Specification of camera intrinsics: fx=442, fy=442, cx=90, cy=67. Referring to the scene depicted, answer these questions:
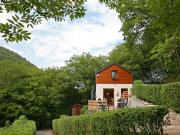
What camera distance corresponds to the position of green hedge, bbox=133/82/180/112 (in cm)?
1969

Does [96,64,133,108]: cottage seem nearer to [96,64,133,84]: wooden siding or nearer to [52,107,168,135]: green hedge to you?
[96,64,133,84]: wooden siding

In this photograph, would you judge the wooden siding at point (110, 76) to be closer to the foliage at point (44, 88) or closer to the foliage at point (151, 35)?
the foliage at point (151, 35)

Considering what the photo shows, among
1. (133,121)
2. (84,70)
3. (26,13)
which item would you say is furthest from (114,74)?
(26,13)

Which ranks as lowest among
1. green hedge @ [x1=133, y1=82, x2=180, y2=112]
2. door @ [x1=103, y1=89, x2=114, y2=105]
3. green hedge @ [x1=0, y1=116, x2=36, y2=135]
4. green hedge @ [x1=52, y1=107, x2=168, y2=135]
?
green hedge @ [x1=0, y1=116, x2=36, y2=135]

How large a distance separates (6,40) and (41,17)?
1.69 ft

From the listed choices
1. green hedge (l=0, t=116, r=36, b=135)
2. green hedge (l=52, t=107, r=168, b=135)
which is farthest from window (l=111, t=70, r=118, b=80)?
green hedge (l=52, t=107, r=168, b=135)

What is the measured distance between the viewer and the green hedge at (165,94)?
64.6 ft

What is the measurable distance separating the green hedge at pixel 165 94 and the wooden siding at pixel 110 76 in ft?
64.5

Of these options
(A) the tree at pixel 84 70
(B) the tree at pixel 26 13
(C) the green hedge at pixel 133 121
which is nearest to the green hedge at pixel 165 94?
(C) the green hedge at pixel 133 121

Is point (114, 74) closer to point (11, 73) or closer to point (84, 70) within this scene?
point (84, 70)

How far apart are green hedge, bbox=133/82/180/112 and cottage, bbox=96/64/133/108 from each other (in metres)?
18.8

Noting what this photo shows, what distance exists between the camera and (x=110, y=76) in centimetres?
4894

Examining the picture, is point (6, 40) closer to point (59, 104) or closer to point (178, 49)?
point (178, 49)

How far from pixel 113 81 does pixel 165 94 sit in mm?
27491
